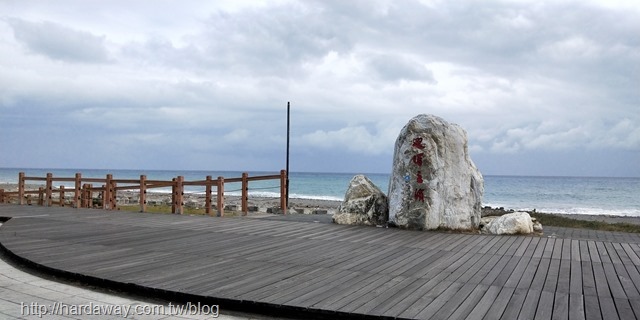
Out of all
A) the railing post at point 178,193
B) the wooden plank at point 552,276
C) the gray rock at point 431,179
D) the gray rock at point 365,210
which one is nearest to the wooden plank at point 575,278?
the wooden plank at point 552,276

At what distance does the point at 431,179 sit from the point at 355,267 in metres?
3.82

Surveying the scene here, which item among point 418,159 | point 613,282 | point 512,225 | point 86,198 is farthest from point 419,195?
point 86,198

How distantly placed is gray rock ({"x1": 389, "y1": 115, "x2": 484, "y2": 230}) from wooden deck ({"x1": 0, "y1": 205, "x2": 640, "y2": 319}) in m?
0.49

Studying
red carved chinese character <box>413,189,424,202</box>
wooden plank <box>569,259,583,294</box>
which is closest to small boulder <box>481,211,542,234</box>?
red carved chinese character <box>413,189,424,202</box>

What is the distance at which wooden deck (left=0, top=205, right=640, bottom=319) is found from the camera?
3809 mm

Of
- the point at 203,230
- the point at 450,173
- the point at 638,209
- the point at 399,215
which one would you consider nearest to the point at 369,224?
the point at 399,215

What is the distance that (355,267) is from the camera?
5.17m

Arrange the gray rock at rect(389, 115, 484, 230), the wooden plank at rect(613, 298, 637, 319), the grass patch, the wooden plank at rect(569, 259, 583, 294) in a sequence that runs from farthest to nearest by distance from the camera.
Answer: the grass patch < the gray rock at rect(389, 115, 484, 230) < the wooden plank at rect(569, 259, 583, 294) < the wooden plank at rect(613, 298, 637, 319)

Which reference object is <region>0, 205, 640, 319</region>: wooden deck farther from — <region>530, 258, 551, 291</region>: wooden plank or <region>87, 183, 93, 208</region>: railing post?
<region>87, 183, 93, 208</region>: railing post

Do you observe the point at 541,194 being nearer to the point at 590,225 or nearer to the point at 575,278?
the point at 590,225

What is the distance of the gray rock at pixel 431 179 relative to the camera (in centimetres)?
855

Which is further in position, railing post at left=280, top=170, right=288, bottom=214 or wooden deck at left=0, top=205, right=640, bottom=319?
railing post at left=280, top=170, right=288, bottom=214

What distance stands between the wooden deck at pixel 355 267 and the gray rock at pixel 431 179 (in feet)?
1.62

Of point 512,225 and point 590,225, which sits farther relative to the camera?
point 590,225
